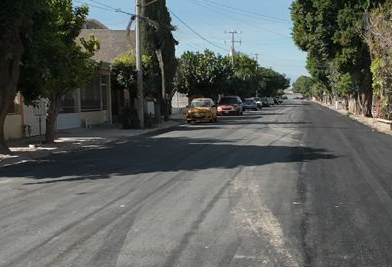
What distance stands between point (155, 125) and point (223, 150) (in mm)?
17543

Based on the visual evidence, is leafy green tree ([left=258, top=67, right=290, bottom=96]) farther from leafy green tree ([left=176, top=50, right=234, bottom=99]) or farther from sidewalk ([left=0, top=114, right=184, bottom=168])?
sidewalk ([left=0, top=114, right=184, bottom=168])

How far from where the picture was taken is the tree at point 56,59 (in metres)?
18.5

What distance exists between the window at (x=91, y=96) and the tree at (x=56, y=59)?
10.9 metres

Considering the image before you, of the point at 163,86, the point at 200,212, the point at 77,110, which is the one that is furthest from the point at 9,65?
the point at 163,86

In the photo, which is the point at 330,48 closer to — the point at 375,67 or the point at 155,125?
the point at 375,67

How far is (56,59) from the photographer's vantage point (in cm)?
1920

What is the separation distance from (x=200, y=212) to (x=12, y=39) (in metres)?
10.8

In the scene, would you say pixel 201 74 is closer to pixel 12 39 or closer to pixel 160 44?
pixel 160 44

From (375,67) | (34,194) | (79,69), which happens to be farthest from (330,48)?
(34,194)

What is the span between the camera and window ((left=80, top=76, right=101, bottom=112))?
34.7m

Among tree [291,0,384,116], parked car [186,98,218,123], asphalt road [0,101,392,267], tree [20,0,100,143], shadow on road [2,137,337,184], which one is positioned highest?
tree [291,0,384,116]

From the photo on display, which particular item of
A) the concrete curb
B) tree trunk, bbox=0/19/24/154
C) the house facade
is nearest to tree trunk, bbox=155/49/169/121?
the house facade

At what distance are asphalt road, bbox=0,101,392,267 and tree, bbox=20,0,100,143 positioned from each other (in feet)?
12.1

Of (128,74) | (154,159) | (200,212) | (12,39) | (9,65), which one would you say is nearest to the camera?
(200,212)
